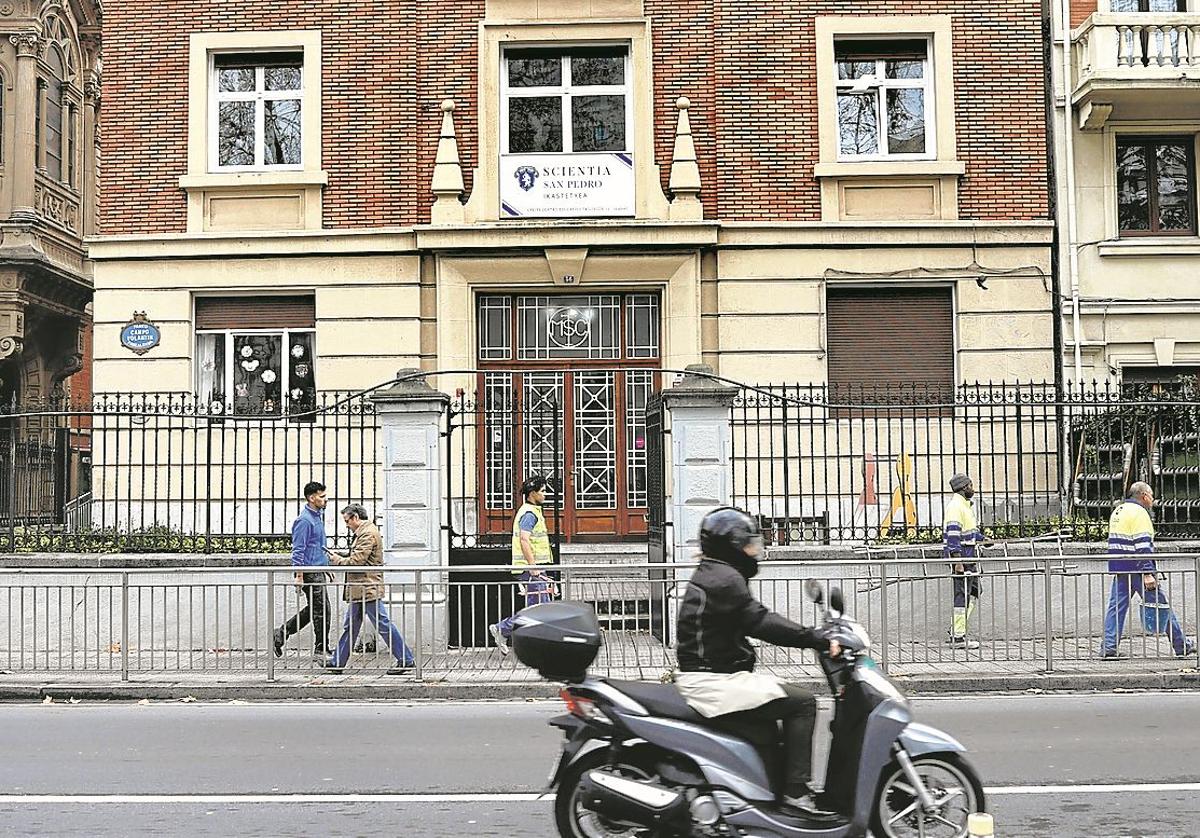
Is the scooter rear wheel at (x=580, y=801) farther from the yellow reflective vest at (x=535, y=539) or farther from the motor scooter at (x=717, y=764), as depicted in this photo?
the yellow reflective vest at (x=535, y=539)

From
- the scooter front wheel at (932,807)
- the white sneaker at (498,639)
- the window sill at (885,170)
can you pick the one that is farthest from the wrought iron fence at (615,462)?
the scooter front wheel at (932,807)

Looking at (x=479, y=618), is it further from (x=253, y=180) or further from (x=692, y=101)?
(x=692, y=101)

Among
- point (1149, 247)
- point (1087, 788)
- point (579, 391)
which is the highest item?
point (1149, 247)

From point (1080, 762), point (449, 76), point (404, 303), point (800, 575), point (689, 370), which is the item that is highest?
point (449, 76)

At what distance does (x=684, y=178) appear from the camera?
18.4 metres

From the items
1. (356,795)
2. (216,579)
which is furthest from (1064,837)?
(216,579)

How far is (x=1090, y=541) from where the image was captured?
15.4 m

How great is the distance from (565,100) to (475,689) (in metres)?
10.2

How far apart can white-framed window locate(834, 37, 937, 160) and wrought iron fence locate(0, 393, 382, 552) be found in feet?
26.9

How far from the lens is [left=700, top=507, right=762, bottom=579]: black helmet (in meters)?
6.22

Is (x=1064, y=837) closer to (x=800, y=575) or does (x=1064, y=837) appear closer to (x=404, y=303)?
(x=800, y=575)

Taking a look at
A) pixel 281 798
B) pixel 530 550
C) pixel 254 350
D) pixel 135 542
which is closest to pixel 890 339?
pixel 530 550

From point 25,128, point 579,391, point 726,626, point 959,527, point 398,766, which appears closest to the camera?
point 726,626

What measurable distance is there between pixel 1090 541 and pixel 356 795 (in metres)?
10.7
